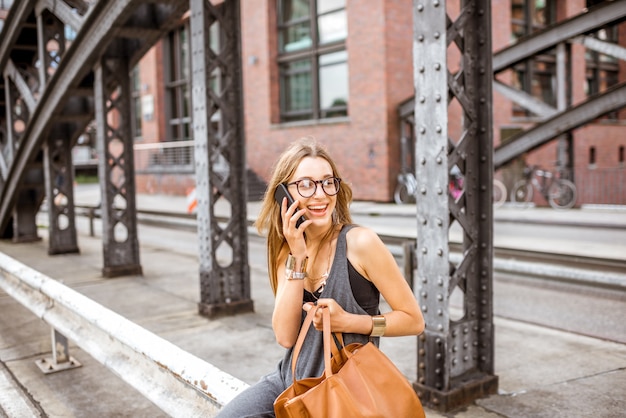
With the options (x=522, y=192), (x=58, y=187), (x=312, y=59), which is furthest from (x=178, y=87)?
(x=58, y=187)

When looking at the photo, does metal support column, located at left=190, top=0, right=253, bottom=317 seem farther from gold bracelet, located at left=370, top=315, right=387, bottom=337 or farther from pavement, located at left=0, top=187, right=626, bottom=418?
gold bracelet, located at left=370, top=315, right=387, bottom=337

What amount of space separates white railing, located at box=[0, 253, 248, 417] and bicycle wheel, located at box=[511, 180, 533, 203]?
650 inches

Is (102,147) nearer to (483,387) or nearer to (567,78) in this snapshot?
(483,387)

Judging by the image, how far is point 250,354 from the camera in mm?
5453

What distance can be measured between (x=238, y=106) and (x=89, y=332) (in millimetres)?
3685

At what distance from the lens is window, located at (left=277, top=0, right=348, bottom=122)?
22188mm

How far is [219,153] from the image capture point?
6875 mm

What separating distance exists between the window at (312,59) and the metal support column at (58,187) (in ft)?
39.9

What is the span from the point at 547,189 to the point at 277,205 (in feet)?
56.2

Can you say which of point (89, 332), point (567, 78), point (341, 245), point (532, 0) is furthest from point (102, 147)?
point (532, 0)

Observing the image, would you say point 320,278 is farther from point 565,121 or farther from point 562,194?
point 562,194

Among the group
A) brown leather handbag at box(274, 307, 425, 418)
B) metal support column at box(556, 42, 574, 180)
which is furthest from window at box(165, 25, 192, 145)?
brown leather handbag at box(274, 307, 425, 418)

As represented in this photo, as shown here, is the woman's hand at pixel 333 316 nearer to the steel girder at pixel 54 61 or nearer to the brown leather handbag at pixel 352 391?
the brown leather handbag at pixel 352 391

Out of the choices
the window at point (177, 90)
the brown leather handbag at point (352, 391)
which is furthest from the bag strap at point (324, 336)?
the window at point (177, 90)
